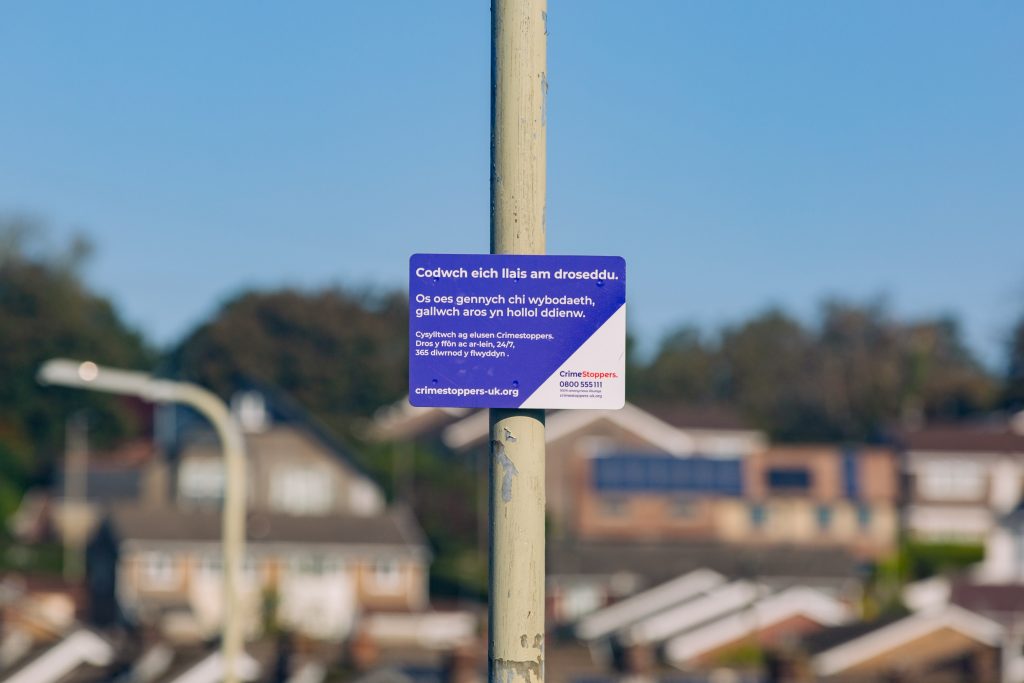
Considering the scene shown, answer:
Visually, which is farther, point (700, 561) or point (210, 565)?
point (700, 561)

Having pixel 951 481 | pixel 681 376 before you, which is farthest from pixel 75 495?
pixel 681 376

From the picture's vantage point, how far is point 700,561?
82.2 m

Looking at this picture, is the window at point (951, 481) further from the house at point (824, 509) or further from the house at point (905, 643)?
the house at point (905, 643)

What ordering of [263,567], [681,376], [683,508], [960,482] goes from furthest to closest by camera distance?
[681,376] < [960,482] < [683,508] < [263,567]

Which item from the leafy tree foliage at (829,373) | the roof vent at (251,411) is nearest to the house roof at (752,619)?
the roof vent at (251,411)

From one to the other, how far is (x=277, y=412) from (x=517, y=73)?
342 ft

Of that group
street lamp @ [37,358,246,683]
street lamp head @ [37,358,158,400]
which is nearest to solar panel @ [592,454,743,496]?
street lamp head @ [37,358,158,400]

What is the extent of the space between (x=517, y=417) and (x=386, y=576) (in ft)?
251

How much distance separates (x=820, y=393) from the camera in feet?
420

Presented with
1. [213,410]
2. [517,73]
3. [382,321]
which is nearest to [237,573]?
[213,410]

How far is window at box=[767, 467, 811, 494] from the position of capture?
91.2m

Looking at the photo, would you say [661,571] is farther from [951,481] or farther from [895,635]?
[895,635]

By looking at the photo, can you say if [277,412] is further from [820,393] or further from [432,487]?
[820,393]

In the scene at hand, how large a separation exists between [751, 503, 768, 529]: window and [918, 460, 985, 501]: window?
27.3 ft
